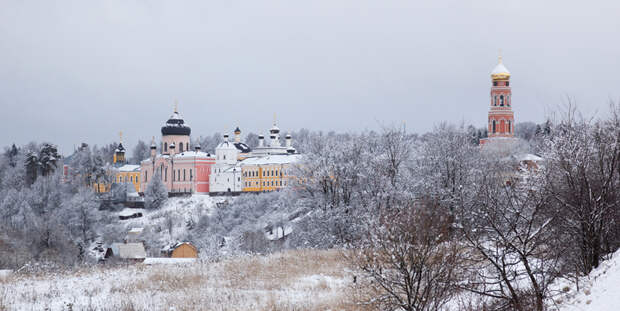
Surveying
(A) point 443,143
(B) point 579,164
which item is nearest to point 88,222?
(A) point 443,143

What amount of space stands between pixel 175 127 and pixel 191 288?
9302 cm

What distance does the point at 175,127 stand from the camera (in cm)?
10556

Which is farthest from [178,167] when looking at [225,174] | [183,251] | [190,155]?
[183,251]

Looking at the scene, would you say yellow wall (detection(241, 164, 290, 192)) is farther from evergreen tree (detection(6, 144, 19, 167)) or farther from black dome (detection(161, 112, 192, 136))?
evergreen tree (detection(6, 144, 19, 167))

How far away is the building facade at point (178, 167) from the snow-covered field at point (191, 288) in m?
80.8

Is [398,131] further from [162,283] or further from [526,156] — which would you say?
[526,156]

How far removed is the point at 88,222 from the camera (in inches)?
2913

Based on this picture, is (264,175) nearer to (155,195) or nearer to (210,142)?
(155,195)

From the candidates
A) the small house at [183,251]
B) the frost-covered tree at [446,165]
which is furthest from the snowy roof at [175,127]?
the frost-covered tree at [446,165]

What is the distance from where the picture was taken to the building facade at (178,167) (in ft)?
323

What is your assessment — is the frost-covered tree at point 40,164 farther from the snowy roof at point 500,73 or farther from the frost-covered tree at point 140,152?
the snowy roof at point 500,73

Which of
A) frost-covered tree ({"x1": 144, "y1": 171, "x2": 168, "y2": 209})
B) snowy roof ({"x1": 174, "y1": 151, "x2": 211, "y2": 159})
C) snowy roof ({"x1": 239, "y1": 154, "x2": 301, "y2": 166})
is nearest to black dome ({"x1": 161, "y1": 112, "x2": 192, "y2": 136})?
snowy roof ({"x1": 174, "y1": 151, "x2": 211, "y2": 159})

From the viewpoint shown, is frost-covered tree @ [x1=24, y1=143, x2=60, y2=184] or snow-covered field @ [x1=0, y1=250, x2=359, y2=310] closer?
snow-covered field @ [x1=0, y1=250, x2=359, y2=310]

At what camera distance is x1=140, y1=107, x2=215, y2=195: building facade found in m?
98.6
